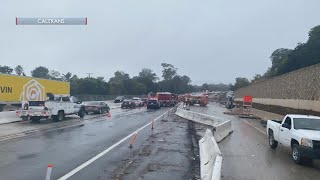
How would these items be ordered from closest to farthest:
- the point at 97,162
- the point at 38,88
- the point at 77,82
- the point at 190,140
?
1. the point at 97,162
2. the point at 190,140
3. the point at 38,88
4. the point at 77,82

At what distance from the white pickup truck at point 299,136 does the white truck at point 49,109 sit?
55.2ft

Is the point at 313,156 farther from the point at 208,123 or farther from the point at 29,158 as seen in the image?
the point at 208,123

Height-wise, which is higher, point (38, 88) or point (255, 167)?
point (38, 88)

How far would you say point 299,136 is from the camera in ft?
44.8

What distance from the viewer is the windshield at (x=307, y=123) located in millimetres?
14883

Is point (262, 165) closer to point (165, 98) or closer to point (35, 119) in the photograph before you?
point (35, 119)

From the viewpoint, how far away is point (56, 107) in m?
30.0

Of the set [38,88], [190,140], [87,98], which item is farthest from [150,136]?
[87,98]

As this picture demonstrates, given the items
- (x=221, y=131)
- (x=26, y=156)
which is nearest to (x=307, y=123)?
(x=221, y=131)

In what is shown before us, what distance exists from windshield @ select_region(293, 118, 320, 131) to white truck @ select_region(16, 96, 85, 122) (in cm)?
1852

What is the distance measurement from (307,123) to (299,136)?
69.6 inches

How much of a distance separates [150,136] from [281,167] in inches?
362

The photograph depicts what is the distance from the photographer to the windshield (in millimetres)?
14883

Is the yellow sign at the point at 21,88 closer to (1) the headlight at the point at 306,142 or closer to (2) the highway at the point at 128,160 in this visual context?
(2) the highway at the point at 128,160
